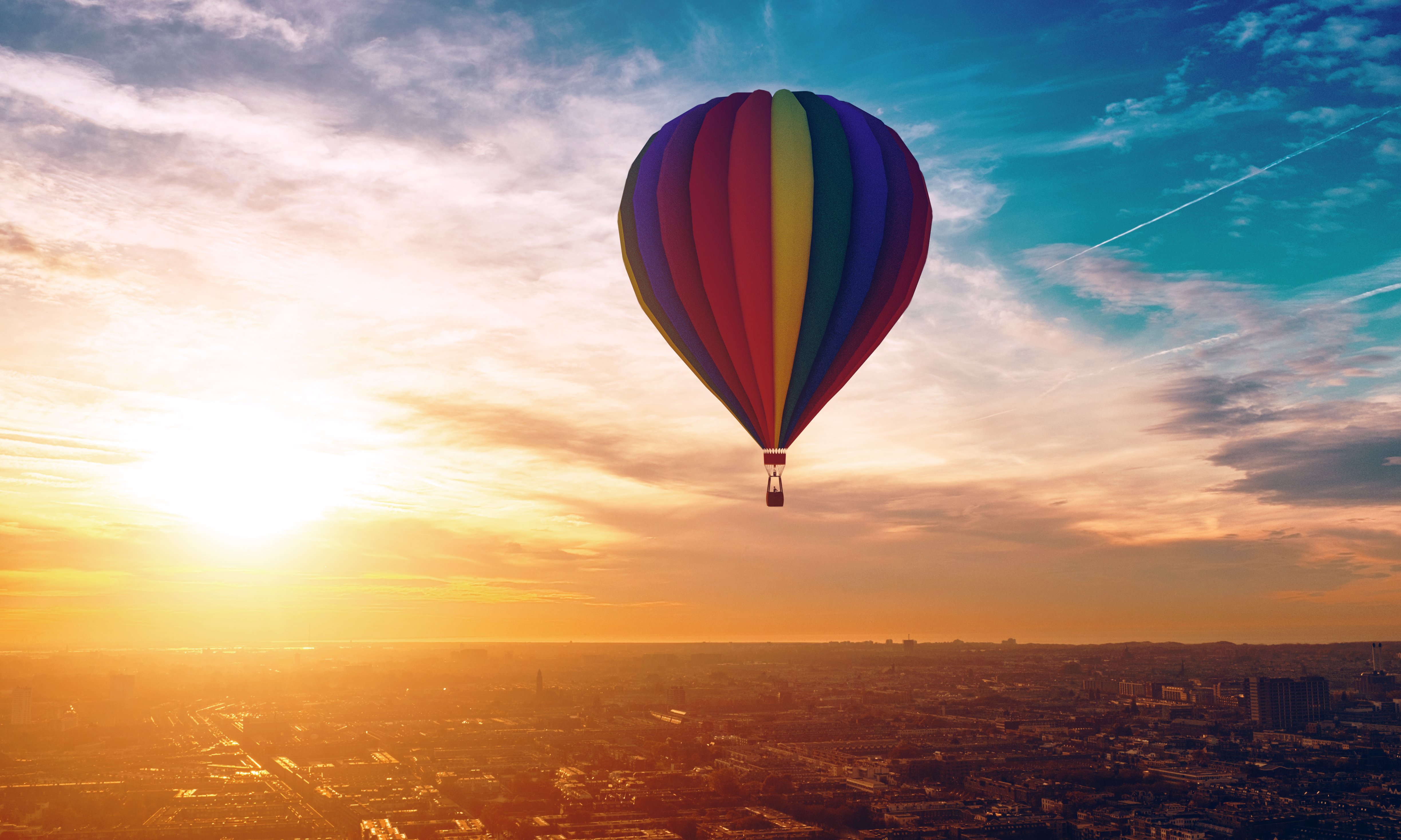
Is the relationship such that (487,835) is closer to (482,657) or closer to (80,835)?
(80,835)

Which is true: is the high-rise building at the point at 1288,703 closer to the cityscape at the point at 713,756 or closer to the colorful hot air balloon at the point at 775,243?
the cityscape at the point at 713,756

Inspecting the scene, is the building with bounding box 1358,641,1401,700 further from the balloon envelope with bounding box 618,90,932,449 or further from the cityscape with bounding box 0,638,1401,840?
the balloon envelope with bounding box 618,90,932,449

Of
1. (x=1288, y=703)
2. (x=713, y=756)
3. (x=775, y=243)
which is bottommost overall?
(x=713, y=756)

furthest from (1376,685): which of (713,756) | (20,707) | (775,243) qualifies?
(20,707)

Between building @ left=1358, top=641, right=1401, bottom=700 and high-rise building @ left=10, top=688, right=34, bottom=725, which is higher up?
building @ left=1358, top=641, right=1401, bottom=700

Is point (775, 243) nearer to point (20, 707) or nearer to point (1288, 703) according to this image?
point (1288, 703)

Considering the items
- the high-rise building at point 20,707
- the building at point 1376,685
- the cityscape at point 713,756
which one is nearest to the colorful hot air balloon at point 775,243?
the cityscape at point 713,756

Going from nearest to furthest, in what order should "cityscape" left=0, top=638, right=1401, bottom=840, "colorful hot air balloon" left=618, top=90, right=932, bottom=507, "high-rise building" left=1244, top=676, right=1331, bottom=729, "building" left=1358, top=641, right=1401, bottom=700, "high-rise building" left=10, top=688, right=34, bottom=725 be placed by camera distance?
"colorful hot air balloon" left=618, top=90, right=932, bottom=507
"cityscape" left=0, top=638, right=1401, bottom=840
"high-rise building" left=10, top=688, right=34, bottom=725
"high-rise building" left=1244, top=676, right=1331, bottom=729
"building" left=1358, top=641, right=1401, bottom=700

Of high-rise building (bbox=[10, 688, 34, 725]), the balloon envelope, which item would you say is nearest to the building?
the balloon envelope
